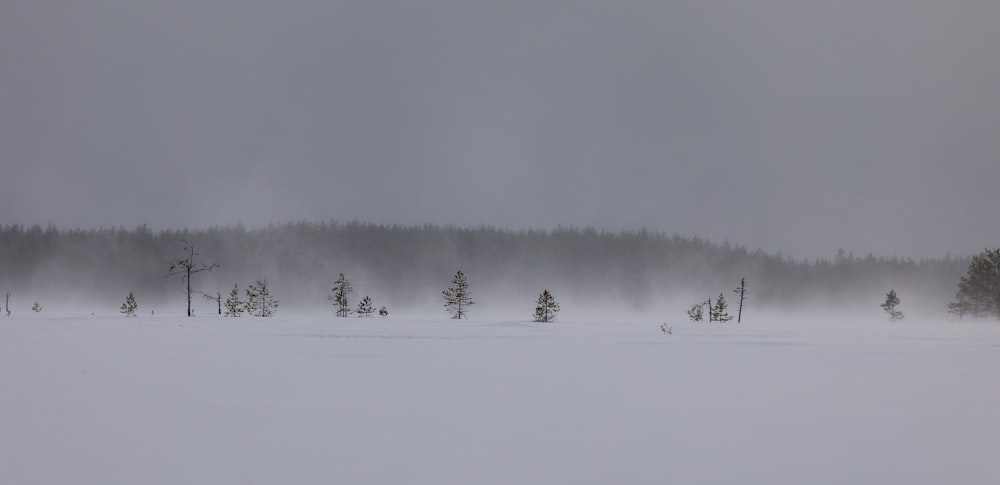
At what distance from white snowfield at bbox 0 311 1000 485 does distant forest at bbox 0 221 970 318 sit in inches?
5865

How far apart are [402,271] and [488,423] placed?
17961 centimetres

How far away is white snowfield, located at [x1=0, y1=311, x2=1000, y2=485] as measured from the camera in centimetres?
631

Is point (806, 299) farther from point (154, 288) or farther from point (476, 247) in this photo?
point (154, 288)

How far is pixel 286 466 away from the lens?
637 centimetres

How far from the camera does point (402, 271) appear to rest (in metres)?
186

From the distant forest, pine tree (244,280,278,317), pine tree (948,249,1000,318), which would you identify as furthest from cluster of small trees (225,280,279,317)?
the distant forest

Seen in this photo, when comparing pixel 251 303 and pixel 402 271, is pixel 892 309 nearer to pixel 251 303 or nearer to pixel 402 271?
pixel 251 303

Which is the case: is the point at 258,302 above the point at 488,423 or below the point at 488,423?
below

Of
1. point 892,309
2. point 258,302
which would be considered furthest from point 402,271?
point 892,309

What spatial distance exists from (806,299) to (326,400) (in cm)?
19592

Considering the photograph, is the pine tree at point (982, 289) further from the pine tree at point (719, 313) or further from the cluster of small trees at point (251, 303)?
the cluster of small trees at point (251, 303)

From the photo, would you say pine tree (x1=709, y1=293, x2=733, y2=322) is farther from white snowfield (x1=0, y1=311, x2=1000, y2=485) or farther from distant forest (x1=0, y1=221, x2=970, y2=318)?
distant forest (x1=0, y1=221, x2=970, y2=318)

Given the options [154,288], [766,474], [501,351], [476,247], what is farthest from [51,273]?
[766,474]

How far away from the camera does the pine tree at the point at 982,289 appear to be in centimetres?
6438
